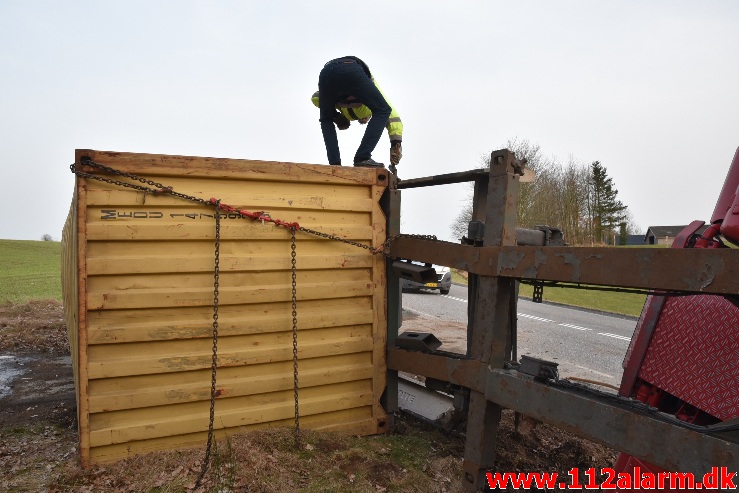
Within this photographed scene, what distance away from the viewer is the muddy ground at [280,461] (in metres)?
2.97

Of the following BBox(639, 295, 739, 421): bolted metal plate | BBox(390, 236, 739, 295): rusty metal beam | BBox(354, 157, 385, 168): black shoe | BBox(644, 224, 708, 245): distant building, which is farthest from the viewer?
BBox(644, 224, 708, 245): distant building

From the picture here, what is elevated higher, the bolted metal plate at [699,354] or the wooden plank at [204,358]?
the bolted metal plate at [699,354]

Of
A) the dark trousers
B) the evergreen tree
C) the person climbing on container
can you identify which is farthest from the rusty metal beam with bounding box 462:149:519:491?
the evergreen tree

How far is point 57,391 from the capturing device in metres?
5.36

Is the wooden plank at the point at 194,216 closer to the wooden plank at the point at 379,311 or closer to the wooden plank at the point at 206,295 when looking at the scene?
the wooden plank at the point at 379,311

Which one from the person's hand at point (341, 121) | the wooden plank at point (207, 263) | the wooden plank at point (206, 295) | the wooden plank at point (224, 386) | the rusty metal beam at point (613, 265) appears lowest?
the wooden plank at point (224, 386)

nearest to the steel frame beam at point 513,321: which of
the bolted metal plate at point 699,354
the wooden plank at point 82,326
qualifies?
the bolted metal plate at point 699,354

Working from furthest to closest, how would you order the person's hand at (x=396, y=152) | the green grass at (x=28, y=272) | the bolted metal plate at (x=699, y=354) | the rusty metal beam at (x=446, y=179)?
the green grass at (x=28, y=272)
the person's hand at (x=396, y=152)
the rusty metal beam at (x=446, y=179)
the bolted metal plate at (x=699, y=354)

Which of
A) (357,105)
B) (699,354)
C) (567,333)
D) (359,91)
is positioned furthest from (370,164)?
(567,333)

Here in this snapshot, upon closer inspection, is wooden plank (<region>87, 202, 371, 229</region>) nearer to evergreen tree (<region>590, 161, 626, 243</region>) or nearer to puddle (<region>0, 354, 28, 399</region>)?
puddle (<region>0, 354, 28, 399</region>)

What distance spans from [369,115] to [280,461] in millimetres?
3397

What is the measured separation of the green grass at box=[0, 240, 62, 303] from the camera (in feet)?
51.0

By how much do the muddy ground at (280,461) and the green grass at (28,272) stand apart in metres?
11.0

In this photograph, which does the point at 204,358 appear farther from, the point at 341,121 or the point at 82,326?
the point at 341,121
